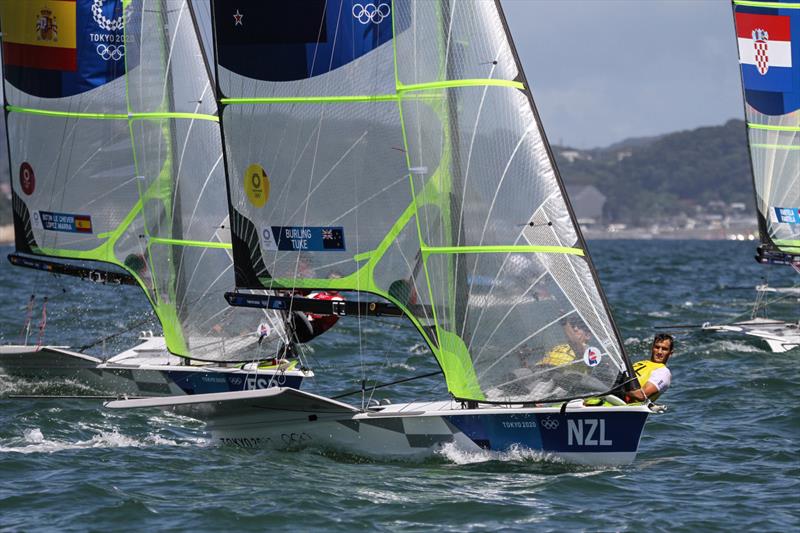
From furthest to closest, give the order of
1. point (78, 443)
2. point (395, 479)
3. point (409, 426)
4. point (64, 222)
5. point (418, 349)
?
point (418, 349) < point (64, 222) < point (78, 443) < point (409, 426) < point (395, 479)

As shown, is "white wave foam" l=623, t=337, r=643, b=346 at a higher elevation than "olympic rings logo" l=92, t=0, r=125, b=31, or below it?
below

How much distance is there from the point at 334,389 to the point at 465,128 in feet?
22.1

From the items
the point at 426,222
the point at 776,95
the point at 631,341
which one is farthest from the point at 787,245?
the point at 426,222

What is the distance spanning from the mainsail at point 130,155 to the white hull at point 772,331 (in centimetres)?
899

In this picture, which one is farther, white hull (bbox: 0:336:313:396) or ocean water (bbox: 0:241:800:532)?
white hull (bbox: 0:336:313:396)

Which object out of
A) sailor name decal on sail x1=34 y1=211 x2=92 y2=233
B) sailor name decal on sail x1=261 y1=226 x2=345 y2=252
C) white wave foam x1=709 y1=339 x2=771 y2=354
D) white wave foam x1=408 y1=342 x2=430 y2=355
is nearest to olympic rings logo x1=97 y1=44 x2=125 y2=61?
sailor name decal on sail x1=34 y1=211 x2=92 y2=233

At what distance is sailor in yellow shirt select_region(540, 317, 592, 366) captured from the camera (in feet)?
42.1

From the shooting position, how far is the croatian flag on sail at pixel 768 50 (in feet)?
80.4

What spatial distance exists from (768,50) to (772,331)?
5.23 m

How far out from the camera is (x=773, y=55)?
80.5 feet

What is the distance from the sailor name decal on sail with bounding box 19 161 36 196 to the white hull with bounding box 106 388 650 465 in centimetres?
833

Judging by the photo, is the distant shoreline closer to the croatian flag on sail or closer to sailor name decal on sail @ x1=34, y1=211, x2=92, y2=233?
the croatian flag on sail

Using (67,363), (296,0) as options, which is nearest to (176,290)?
(67,363)

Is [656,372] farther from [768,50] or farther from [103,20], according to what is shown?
[768,50]
